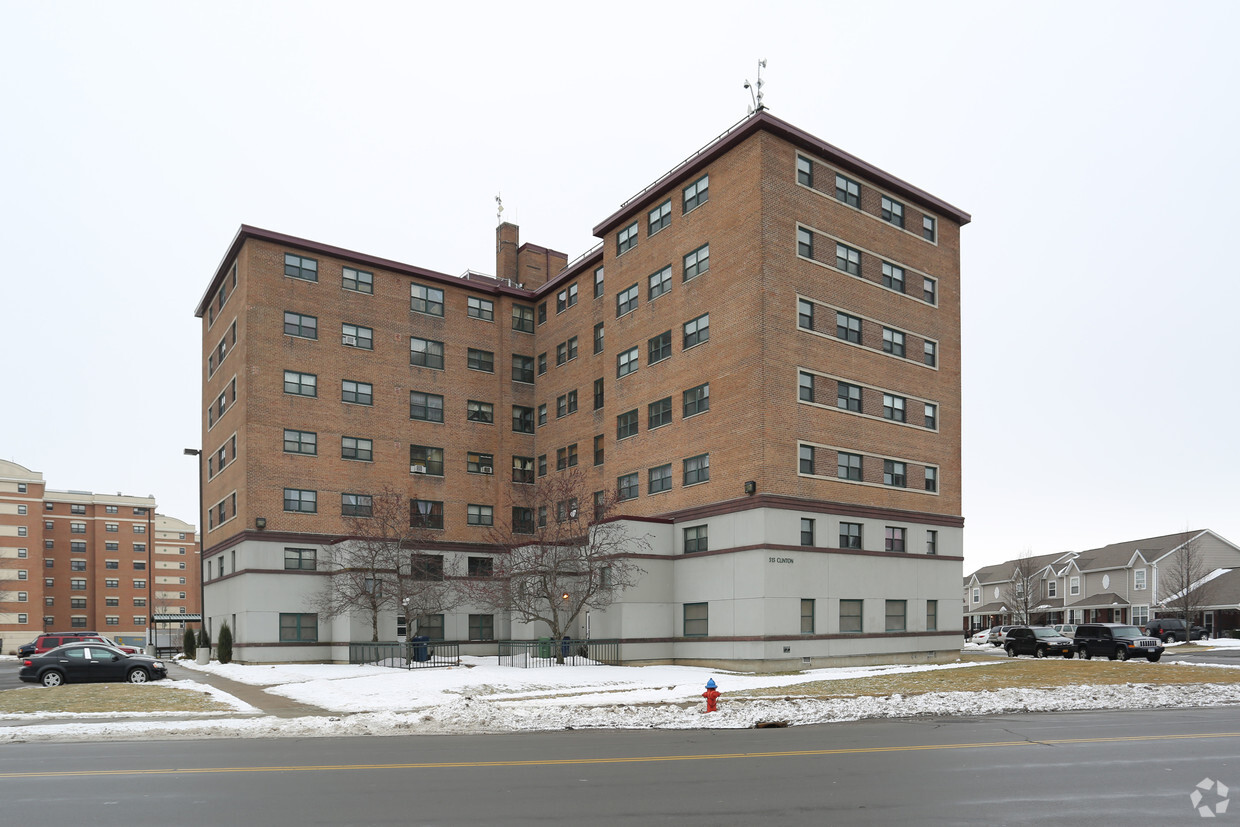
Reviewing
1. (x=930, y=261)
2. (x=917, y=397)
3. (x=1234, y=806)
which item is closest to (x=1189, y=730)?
(x=1234, y=806)

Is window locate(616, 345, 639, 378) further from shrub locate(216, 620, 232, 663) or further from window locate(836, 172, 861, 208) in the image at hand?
shrub locate(216, 620, 232, 663)

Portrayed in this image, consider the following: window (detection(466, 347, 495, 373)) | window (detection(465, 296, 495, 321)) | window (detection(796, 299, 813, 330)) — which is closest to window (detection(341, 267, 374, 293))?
window (detection(465, 296, 495, 321))

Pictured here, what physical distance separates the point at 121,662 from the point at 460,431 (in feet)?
79.4

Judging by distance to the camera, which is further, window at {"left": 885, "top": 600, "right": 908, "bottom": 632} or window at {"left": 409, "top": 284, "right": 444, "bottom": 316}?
window at {"left": 409, "top": 284, "right": 444, "bottom": 316}

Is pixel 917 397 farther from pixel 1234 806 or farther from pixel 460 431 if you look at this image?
pixel 1234 806

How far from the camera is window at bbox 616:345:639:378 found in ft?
154

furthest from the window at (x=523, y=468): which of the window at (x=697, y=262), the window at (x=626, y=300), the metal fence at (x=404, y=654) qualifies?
the window at (x=697, y=262)

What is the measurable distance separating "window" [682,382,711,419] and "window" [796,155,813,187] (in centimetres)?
963

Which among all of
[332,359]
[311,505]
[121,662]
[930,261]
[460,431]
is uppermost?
[930,261]

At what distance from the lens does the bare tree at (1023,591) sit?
340ft

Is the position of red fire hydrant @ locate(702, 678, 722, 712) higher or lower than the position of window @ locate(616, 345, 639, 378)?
lower

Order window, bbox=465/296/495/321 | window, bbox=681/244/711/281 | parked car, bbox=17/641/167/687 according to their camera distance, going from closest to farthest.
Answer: parked car, bbox=17/641/167/687 < window, bbox=681/244/711/281 < window, bbox=465/296/495/321

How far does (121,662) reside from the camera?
113 feet

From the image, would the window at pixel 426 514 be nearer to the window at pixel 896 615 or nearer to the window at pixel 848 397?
the window at pixel 848 397
